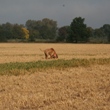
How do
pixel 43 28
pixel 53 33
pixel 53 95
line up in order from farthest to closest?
1. pixel 43 28
2. pixel 53 33
3. pixel 53 95

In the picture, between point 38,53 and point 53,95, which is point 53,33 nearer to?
point 38,53

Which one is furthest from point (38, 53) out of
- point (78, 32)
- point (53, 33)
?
point (53, 33)

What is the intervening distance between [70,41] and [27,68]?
74.6 m

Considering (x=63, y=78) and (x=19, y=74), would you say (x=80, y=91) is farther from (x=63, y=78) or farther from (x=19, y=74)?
(x=19, y=74)

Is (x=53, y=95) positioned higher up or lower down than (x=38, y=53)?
higher up

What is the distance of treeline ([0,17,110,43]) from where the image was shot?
88.8 meters

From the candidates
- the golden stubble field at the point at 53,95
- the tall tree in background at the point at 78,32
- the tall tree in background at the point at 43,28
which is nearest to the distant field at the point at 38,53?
the golden stubble field at the point at 53,95

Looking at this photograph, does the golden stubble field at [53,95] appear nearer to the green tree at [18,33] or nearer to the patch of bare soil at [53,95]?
the patch of bare soil at [53,95]

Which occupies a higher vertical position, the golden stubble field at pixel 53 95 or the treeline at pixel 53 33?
the treeline at pixel 53 33

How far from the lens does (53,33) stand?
123312 mm

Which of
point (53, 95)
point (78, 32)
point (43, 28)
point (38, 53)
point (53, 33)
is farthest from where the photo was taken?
point (43, 28)

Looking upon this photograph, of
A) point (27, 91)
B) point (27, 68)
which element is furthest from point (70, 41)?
point (27, 91)

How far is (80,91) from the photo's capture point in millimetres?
9227

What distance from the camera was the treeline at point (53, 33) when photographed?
291 feet
